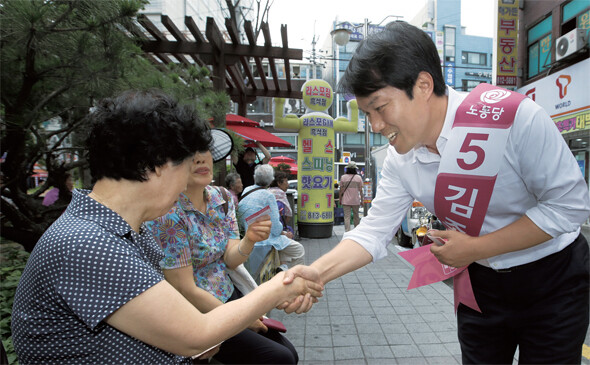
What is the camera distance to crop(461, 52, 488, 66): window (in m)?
31.0

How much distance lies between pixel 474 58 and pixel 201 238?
115ft

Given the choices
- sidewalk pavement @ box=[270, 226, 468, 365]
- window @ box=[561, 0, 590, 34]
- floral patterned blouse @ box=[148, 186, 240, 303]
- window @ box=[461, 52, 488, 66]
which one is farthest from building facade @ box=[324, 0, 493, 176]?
floral patterned blouse @ box=[148, 186, 240, 303]

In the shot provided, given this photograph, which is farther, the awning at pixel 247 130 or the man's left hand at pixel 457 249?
the awning at pixel 247 130

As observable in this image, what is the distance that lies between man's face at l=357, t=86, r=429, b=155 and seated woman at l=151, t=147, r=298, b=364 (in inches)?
A: 36.8

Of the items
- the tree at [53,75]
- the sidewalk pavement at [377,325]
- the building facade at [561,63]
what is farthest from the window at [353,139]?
the tree at [53,75]

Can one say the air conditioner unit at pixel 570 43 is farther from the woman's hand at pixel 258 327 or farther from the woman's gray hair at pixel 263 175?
the woman's hand at pixel 258 327

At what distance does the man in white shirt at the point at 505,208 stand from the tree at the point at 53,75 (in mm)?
1679

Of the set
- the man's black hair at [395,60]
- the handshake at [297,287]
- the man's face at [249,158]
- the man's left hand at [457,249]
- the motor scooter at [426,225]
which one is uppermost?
the man's black hair at [395,60]

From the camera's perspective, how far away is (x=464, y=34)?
30.8 meters

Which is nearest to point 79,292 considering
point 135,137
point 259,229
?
point 135,137

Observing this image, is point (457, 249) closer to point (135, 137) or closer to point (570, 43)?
point (135, 137)

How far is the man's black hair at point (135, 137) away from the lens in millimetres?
1223

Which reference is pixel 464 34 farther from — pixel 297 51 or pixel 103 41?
pixel 103 41

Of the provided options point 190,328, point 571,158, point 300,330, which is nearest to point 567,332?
point 571,158
